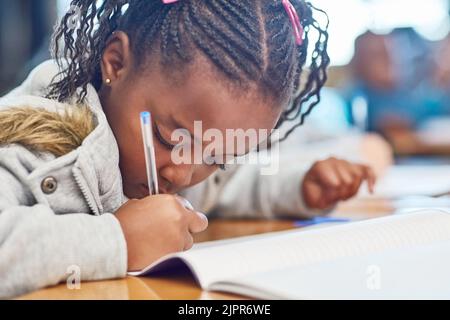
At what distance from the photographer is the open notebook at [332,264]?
0.37 meters

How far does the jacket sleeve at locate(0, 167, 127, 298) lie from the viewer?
0.39m

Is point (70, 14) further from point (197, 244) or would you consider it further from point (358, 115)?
point (358, 115)

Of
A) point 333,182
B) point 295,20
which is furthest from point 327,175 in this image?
point 295,20

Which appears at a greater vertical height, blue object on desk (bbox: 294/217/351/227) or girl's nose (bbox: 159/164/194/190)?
girl's nose (bbox: 159/164/194/190)

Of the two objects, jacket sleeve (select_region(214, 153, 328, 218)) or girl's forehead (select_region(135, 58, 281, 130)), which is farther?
jacket sleeve (select_region(214, 153, 328, 218))

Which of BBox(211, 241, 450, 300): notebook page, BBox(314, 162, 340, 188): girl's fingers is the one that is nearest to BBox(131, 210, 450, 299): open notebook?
BBox(211, 241, 450, 300): notebook page

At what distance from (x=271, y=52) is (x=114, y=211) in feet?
0.43

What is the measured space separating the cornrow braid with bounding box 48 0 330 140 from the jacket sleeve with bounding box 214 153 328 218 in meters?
0.26

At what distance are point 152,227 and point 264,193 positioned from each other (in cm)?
35

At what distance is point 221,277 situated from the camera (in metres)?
0.39

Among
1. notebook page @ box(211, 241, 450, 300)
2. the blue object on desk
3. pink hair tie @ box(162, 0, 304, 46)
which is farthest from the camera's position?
the blue object on desk

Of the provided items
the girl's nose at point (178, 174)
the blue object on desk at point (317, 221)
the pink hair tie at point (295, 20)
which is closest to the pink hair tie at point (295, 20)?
the pink hair tie at point (295, 20)

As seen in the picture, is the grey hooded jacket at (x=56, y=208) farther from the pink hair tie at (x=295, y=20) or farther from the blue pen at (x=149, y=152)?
the pink hair tie at (x=295, y=20)

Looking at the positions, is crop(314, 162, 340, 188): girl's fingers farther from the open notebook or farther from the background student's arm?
the open notebook
